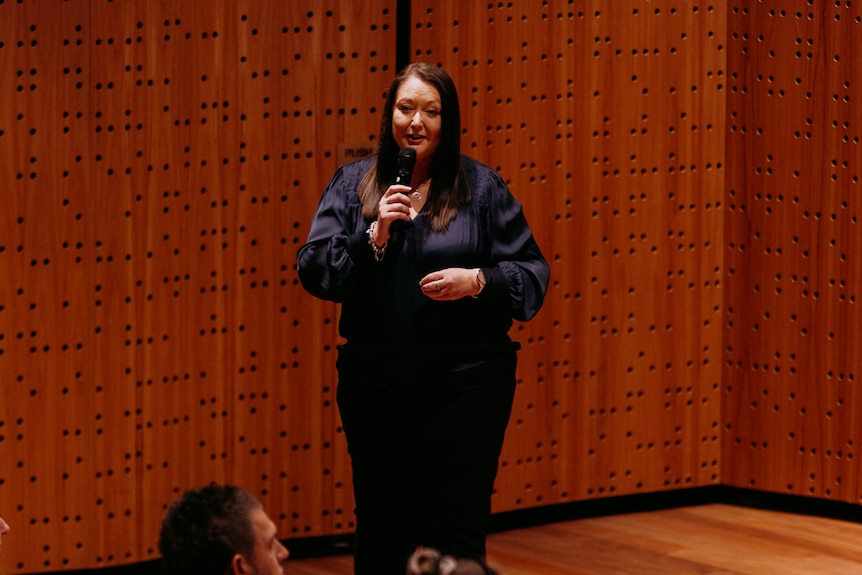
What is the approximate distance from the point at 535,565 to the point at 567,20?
2014 millimetres

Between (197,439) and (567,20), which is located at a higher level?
(567,20)

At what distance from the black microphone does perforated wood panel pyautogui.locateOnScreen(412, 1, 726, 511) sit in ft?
5.45

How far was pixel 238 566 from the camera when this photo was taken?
96.0 inches

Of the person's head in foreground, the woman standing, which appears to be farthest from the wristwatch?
the person's head in foreground

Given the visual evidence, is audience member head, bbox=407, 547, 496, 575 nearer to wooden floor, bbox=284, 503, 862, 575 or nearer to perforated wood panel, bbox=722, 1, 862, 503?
wooden floor, bbox=284, 503, 862, 575

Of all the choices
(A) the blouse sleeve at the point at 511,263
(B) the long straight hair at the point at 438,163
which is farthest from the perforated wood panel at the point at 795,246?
(B) the long straight hair at the point at 438,163

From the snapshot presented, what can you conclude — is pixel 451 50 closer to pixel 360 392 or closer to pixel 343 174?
pixel 343 174

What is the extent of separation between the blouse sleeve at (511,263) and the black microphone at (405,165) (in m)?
0.28

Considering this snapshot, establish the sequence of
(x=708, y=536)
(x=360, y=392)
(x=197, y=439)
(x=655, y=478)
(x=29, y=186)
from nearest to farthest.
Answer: (x=360, y=392)
(x=29, y=186)
(x=197, y=439)
(x=708, y=536)
(x=655, y=478)

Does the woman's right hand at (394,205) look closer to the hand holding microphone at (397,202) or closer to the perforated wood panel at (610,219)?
the hand holding microphone at (397,202)

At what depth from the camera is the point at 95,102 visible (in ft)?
15.8

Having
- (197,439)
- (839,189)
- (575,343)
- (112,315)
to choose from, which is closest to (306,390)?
(197,439)

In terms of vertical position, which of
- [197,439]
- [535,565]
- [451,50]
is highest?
[451,50]

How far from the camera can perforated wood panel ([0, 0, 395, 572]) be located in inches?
186
